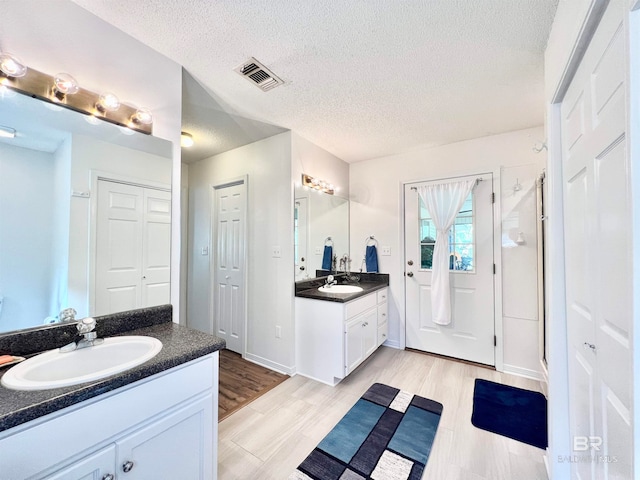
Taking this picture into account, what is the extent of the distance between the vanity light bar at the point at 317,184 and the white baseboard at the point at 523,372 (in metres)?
2.58

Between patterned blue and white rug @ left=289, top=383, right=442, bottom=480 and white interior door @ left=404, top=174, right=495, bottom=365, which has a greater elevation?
white interior door @ left=404, top=174, right=495, bottom=365

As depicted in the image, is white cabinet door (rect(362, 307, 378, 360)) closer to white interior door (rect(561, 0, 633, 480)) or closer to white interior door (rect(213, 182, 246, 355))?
white interior door (rect(213, 182, 246, 355))

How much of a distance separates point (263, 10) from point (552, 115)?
1556mm

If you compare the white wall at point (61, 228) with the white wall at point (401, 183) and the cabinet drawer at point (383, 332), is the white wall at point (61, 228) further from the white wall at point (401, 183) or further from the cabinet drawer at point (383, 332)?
the white wall at point (401, 183)

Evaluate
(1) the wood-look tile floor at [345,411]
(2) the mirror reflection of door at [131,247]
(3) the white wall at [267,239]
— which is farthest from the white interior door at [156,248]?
(3) the white wall at [267,239]

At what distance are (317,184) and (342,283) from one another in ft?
4.16

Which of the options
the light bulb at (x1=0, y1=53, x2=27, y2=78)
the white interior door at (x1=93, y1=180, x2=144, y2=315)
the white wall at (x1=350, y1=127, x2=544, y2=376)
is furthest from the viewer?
the white wall at (x1=350, y1=127, x2=544, y2=376)

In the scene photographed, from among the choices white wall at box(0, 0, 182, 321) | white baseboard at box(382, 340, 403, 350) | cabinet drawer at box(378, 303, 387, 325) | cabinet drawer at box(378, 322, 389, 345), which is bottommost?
white baseboard at box(382, 340, 403, 350)

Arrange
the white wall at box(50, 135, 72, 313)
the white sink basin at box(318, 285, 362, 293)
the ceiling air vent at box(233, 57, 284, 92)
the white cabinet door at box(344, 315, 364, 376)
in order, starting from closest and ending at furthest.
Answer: the white wall at box(50, 135, 72, 313), the ceiling air vent at box(233, 57, 284, 92), the white cabinet door at box(344, 315, 364, 376), the white sink basin at box(318, 285, 362, 293)

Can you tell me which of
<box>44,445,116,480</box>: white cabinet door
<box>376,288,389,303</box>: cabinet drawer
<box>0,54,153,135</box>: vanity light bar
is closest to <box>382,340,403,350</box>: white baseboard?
<box>376,288,389,303</box>: cabinet drawer

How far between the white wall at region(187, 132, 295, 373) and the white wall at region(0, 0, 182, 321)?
1.15 meters

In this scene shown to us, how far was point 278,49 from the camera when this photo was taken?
153 centimetres

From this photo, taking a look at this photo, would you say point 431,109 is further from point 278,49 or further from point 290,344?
point 290,344

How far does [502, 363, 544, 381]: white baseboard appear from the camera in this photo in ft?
8.04
